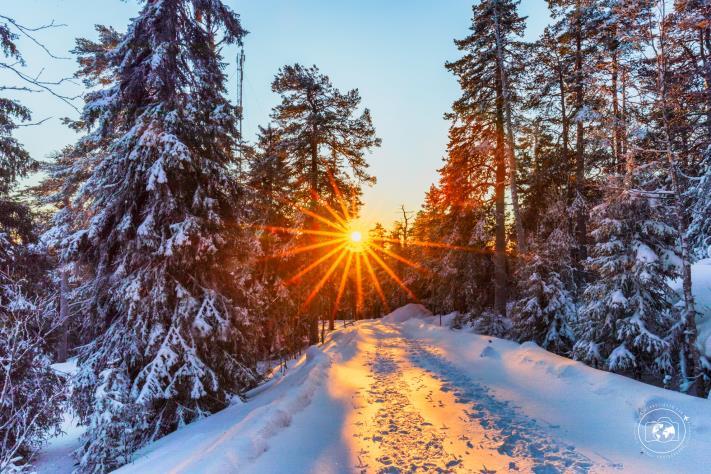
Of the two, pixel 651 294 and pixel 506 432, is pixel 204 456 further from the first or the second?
pixel 651 294

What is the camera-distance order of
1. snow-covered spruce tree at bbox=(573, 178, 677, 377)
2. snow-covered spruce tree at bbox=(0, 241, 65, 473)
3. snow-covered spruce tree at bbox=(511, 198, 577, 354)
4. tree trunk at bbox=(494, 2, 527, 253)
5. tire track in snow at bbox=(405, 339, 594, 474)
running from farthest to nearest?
tree trunk at bbox=(494, 2, 527, 253) → snow-covered spruce tree at bbox=(511, 198, 577, 354) → snow-covered spruce tree at bbox=(573, 178, 677, 377) → snow-covered spruce tree at bbox=(0, 241, 65, 473) → tire track in snow at bbox=(405, 339, 594, 474)

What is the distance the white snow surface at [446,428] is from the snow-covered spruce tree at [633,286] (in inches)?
87.3

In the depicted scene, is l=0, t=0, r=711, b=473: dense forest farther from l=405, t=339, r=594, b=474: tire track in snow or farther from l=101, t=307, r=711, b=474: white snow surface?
l=405, t=339, r=594, b=474: tire track in snow

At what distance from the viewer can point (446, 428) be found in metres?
6.49

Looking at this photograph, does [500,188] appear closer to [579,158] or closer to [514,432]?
[579,158]

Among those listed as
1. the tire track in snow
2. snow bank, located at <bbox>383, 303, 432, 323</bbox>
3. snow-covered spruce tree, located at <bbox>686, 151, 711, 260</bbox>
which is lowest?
snow bank, located at <bbox>383, 303, 432, 323</bbox>

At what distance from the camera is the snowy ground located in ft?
16.6

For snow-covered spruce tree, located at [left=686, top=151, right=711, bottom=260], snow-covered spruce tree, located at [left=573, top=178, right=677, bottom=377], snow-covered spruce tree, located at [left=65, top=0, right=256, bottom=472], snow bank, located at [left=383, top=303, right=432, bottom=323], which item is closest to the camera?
snow-covered spruce tree, located at [left=65, top=0, right=256, bottom=472]

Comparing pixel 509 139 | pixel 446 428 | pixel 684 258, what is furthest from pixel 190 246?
pixel 509 139

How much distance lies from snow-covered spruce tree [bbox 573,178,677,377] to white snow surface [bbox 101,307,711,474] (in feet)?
7.27

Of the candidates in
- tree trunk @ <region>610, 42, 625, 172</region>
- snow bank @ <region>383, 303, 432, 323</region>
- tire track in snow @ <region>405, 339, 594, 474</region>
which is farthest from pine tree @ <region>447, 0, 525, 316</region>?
snow bank @ <region>383, 303, 432, 323</region>

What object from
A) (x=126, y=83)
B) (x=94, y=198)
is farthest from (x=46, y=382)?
(x=126, y=83)

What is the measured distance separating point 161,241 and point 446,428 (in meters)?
7.61

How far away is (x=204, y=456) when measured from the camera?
4.99 m
